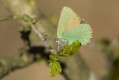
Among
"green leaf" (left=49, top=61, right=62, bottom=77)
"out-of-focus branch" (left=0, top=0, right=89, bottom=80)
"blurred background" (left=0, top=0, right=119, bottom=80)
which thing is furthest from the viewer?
"blurred background" (left=0, top=0, right=119, bottom=80)

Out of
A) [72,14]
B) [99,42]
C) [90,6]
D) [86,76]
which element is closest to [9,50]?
[90,6]

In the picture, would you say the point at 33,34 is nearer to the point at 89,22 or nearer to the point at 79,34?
the point at 79,34

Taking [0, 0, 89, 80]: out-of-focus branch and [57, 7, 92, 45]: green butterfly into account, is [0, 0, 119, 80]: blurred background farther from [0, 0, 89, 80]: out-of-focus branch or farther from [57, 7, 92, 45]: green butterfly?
[57, 7, 92, 45]: green butterfly

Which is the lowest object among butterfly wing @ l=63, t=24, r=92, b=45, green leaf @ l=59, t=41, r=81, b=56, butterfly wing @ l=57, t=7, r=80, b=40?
green leaf @ l=59, t=41, r=81, b=56

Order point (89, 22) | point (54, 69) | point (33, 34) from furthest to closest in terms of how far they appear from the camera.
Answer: point (89, 22) < point (33, 34) < point (54, 69)

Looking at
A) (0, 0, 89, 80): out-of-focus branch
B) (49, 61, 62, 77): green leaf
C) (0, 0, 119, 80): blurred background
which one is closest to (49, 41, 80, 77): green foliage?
(49, 61, 62, 77): green leaf

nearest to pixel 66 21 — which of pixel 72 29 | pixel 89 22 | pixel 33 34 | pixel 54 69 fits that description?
pixel 72 29
